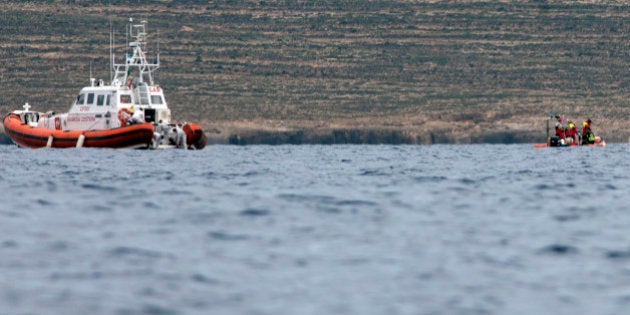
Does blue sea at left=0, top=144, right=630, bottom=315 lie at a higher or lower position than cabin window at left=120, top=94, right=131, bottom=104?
lower

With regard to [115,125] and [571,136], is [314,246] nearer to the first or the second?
[115,125]

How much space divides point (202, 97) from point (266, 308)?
81763mm

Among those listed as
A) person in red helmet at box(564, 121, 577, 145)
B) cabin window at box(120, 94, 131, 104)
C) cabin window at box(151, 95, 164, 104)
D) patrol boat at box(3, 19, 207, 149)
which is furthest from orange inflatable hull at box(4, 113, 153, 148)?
person in red helmet at box(564, 121, 577, 145)

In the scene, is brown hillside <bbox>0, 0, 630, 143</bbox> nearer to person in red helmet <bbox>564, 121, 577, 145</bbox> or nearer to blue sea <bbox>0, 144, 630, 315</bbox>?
person in red helmet <bbox>564, 121, 577, 145</bbox>

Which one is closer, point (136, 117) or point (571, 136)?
point (136, 117)

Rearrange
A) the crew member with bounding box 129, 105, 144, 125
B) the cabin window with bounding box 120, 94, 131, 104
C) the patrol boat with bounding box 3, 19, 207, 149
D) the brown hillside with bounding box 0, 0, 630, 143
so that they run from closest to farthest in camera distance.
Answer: the patrol boat with bounding box 3, 19, 207, 149
the crew member with bounding box 129, 105, 144, 125
the cabin window with bounding box 120, 94, 131, 104
the brown hillside with bounding box 0, 0, 630, 143

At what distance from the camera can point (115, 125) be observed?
192 feet

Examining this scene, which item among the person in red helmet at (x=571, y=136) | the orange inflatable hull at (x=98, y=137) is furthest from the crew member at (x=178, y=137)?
the person in red helmet at (x=571, y=136)

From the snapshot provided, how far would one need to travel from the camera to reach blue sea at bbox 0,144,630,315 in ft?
49.2

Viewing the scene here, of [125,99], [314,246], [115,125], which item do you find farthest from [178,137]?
[314,246]

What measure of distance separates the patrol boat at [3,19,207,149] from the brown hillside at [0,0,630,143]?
2908 cm

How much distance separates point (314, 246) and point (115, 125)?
40474 mm

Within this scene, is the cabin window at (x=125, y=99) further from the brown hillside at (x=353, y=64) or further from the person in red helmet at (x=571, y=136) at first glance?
the brown hillside at (x=353, y=64)

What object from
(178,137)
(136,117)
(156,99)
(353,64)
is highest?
(353,64)
